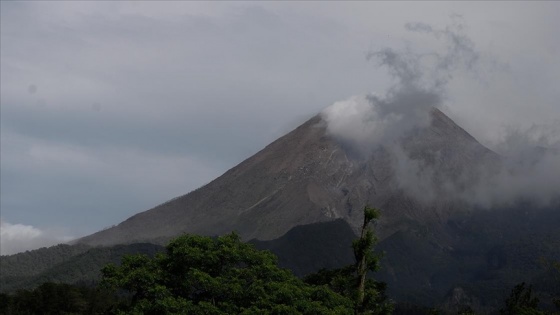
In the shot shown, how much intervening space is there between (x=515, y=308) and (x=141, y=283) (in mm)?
22544

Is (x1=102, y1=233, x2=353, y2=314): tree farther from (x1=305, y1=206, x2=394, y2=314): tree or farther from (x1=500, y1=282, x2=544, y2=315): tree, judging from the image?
(x1=500, y1=282, x2=544, y2=315): tree

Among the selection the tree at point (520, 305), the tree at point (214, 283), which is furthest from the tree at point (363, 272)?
the tree at point (520, 305)

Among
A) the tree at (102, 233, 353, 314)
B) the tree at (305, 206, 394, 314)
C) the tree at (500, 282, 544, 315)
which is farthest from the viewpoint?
the tree at (500, 282, 544, 315)

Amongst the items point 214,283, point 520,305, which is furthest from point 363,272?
point 520,305

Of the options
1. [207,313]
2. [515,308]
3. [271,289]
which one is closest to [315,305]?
[271,289]

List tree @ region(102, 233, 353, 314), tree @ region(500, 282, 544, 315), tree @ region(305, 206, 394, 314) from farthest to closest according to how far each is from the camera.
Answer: tree @ region(500, 282, 544, 315) < tree @ region(305, 206, 394, 314) < tree @ region(102, 233, 353, 314)

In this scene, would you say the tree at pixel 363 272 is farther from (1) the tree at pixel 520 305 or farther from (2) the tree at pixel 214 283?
(1) the tree at pixel 520 305

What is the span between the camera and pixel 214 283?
31.0 m

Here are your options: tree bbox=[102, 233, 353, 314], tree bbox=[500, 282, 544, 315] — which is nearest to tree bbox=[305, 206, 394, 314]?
tree bbox=[102, 233, 353, 314]

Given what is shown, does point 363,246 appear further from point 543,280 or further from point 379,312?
point 543,280

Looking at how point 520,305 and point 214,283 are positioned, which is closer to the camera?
point 214,283

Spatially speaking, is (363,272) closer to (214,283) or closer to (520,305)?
(214,283)

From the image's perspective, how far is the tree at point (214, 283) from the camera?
1187 inches

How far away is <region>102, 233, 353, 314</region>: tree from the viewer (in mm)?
30156
